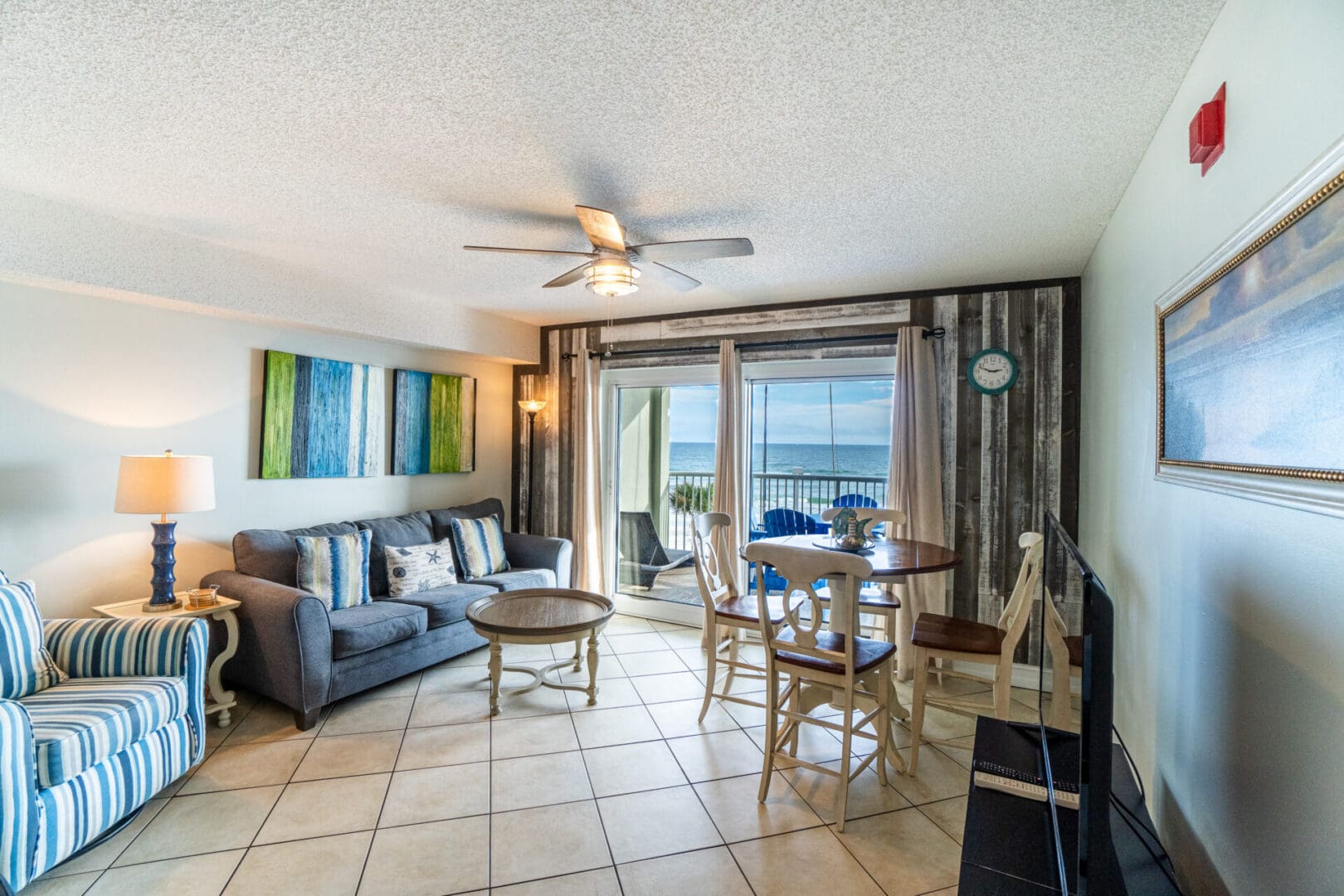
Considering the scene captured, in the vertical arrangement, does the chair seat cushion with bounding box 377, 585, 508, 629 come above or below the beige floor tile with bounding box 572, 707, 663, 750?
above

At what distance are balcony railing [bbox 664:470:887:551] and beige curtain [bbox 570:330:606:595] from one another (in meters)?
0.61

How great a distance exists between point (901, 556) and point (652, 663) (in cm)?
186

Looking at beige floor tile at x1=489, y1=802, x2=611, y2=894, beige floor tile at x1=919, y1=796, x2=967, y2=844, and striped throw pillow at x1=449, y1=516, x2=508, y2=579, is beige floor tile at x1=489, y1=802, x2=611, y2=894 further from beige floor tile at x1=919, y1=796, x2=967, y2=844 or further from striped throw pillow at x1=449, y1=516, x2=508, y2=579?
striped throw pillow at x1=449, y1=516, x2=508, y2=579

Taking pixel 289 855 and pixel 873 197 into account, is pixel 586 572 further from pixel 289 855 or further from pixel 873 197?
pixel 873 197

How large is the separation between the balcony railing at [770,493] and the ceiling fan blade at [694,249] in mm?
2229

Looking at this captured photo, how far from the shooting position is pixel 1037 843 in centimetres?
140

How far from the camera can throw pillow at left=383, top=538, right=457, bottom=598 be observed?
12.7ft

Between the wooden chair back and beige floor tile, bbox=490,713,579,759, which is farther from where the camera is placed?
beige floor tile, bbox=490,713,579,759

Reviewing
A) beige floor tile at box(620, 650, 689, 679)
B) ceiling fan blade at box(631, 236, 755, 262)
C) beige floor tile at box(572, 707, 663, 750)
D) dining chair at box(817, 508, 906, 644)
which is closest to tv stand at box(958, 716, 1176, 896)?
dining chair at box(817, 508, 906, 644)

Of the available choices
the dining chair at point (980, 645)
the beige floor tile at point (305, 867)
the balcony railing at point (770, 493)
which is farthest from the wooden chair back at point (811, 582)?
→ the balcony railing at point (770, 493)

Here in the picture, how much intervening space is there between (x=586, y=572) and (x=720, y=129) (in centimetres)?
387

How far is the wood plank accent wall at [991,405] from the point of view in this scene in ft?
11.6

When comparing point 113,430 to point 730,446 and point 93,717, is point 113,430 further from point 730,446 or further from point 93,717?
point 730,446

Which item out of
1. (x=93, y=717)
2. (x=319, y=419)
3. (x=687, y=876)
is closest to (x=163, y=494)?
(x=93, y=717)
